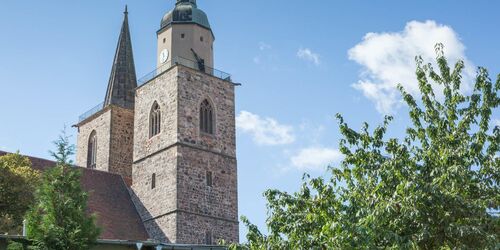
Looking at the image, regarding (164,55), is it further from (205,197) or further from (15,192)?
(15,192)

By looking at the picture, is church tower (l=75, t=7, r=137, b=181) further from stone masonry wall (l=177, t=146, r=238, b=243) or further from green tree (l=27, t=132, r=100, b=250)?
Answer: green tree (l=27, t=132, r=100, b=250)

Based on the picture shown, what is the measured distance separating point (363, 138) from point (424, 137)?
114 cm

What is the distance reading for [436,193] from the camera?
13.3 m

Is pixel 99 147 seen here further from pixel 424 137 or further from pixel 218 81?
pixel 424 137

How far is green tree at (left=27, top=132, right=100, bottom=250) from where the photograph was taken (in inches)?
698

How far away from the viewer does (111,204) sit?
3538cm

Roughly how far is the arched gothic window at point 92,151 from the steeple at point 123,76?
5.89 feet

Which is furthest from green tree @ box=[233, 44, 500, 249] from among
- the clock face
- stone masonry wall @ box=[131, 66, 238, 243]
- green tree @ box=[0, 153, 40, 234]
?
the clock face

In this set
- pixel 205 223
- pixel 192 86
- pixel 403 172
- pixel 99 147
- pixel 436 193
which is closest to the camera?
pixel 436 193

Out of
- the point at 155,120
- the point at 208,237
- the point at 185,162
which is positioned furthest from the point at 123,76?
the point at 208,237

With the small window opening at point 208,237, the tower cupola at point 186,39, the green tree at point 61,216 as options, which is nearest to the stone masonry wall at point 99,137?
the tower cupola at point 186,39

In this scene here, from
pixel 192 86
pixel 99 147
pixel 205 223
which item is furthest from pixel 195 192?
pixel 99 147

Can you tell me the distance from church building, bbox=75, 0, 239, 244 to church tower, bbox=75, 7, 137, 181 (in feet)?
0.16

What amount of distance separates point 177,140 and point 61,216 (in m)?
16.5
